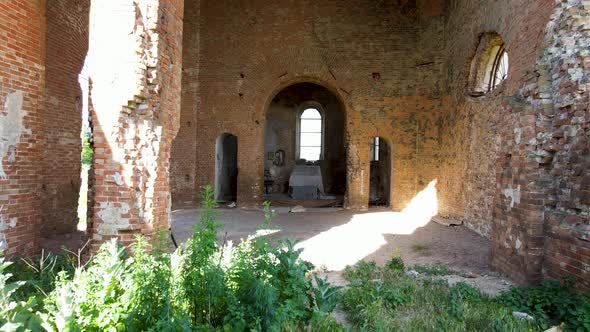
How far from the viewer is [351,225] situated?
10344 mm

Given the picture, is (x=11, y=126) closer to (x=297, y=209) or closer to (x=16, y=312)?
(x=16, y=312)

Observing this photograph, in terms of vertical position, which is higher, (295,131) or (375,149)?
(295,131)

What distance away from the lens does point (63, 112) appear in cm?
798

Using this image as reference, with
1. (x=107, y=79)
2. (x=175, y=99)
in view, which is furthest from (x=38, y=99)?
(x=175, y=99)

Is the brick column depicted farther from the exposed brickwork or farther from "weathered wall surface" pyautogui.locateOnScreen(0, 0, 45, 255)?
"weathered wall surface" pyautogui.locateOnScreen(0, 0, 45, 255)

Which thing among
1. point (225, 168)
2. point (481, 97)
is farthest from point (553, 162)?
point (225, 168)

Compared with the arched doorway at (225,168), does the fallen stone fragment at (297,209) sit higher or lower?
lower

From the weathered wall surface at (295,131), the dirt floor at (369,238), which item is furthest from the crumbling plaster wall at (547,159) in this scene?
the weathered wall surface at (295,131)

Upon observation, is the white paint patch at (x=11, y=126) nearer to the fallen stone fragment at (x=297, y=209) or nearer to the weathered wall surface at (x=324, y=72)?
the weathered wall surface at (x=324, y=72)

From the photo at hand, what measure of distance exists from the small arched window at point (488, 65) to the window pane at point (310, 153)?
37.1ft

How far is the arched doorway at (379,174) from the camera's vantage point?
15.3 m

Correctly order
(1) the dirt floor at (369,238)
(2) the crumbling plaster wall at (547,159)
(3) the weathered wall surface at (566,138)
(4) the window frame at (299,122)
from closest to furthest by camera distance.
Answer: (3) the weathered wall surface at (566,138) → (2) the crumbling plaster wall at (547,159) → (1) the dirt floor at (369,238) → (4) the window frame at (299,122)

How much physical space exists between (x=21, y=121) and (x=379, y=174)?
14.5 metres

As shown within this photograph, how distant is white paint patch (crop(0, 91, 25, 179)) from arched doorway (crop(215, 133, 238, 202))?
29.2ft
